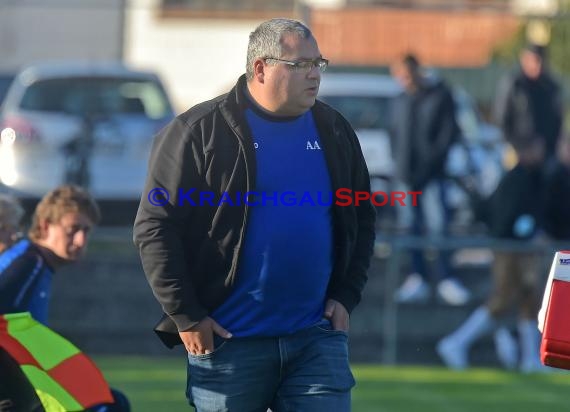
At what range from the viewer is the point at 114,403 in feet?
18.6

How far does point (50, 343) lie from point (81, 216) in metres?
0.63

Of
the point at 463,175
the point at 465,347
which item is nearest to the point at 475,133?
the point at 463,175

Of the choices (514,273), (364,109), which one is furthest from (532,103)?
(364,109)

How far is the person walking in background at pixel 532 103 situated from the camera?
12.7m

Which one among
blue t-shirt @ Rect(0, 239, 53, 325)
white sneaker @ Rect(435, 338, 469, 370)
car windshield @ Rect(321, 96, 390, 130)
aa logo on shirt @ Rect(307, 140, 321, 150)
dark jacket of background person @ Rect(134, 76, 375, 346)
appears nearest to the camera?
dark jacket of background person @ Rect(134, 76, 375, 346)

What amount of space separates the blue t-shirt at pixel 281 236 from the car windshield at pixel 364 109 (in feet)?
31.3

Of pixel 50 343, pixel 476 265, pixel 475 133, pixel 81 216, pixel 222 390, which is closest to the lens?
pixel 222 390

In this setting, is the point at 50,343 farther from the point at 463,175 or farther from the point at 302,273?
the point at 463,175

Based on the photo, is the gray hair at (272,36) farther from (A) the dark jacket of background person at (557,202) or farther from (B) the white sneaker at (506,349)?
(A) the dark jacket of background person at (557,202)

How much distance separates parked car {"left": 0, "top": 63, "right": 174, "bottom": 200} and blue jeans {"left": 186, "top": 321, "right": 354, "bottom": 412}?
8.00m

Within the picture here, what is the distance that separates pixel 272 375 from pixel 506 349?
7127mm

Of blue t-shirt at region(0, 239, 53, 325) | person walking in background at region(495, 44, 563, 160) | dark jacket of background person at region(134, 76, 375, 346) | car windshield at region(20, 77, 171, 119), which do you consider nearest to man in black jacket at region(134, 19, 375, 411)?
dark jacket of background person at region(134, 76, 375, 346)

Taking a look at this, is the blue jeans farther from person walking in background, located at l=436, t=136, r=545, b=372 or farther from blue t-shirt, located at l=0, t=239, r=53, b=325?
person walking in background, located at l=436, t=136, r=545, b=372

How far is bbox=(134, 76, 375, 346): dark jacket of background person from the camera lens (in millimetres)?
4906
